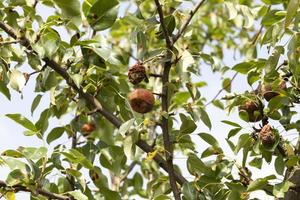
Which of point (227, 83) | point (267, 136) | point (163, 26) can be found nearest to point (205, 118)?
point (267, 136)

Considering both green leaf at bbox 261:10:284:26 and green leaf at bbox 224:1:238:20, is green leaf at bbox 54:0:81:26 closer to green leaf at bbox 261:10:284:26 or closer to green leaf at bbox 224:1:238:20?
green leaf at bbox 224:1:238:20

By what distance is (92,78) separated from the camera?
95.0 inches

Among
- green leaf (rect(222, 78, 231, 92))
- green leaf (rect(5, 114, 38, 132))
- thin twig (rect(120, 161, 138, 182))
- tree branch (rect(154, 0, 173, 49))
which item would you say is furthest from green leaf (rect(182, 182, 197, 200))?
thin twig (rect(120, 161, 138, 182))

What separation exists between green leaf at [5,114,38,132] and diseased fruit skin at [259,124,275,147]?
2.88 ft

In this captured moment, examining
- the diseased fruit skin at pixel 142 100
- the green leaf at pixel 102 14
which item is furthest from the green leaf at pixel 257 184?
the green leaf at pixel 102 14

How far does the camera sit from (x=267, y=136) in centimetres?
214

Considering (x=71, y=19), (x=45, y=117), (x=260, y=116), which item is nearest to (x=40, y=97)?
(x=45, y=117)

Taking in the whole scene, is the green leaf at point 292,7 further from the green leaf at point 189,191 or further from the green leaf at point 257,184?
the green leaf at point 189,191

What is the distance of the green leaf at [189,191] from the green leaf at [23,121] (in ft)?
2.07

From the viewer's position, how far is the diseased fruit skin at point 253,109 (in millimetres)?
2315

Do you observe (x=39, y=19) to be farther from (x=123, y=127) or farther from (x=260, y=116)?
(x=260, y=116)

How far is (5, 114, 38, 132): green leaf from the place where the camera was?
222 cm

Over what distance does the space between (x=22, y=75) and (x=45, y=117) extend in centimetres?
32

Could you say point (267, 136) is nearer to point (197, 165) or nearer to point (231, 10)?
point (197, 165)
